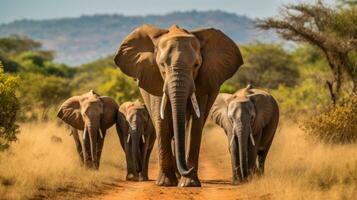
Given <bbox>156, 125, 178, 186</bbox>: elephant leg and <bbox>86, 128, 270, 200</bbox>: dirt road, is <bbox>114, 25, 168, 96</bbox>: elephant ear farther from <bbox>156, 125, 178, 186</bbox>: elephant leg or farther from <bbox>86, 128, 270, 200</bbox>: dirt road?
<bbox>86, 128, 270, 200</bbox>: dirt road

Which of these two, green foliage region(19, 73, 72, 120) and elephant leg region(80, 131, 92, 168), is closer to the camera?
elephant leg region(80, 131, 92, 168)

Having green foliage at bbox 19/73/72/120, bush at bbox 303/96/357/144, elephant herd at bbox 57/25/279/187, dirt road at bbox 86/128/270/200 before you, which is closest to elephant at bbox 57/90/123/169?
elephant herd at bbox 57/25/279/187

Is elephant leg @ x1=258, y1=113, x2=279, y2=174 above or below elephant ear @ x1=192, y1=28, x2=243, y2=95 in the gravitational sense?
below

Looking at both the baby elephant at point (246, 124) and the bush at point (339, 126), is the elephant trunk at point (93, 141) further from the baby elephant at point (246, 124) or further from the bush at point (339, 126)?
the bush at point (339, 126)

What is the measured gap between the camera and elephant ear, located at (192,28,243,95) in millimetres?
12633

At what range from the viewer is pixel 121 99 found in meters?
39.7

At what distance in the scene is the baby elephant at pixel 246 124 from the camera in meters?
13.8

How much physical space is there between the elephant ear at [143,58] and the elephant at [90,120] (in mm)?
3646

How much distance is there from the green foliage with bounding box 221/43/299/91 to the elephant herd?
35.7 m

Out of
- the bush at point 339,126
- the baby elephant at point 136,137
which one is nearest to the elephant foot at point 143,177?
the baby elephant at point 136,137

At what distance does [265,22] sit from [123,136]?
10314 mm

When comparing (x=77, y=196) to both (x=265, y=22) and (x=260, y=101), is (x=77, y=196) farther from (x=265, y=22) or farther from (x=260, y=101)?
(x=265, y=22)

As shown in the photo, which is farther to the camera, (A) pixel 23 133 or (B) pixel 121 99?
(B) pixel 121 99

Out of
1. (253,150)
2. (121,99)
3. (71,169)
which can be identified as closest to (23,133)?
(71,169)
